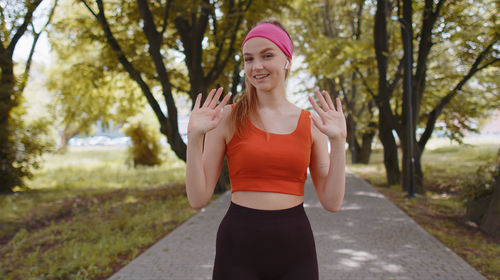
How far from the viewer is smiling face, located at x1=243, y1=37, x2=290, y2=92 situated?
2150 millimetres

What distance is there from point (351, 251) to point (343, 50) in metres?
7.99

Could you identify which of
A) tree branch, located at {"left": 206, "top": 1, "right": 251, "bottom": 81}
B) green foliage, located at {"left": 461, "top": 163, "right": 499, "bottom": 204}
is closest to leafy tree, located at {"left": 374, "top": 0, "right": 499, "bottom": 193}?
green foliage, located at {"left": 461, "top": 163, "right": 499, "bottom": 204}

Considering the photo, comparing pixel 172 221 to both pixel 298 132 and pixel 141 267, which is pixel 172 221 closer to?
pixel 141 267

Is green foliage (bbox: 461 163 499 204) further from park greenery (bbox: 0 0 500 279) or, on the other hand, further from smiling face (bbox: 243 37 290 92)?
smiling face (bbox: 243 37 290 92)

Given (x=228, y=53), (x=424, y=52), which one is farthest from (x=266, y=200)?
(x=424, y=52)

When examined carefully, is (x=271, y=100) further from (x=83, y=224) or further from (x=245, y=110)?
(x=83, y=224)

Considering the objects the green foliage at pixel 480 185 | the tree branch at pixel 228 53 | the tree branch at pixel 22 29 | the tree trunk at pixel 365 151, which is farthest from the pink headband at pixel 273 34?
the tree trunk at pixel 365 151

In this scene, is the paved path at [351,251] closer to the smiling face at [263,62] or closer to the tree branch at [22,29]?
the smiling face at [263,62]

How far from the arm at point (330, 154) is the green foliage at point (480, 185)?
23.4 feet

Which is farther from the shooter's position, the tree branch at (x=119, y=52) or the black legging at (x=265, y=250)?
the tree branch at (x=119, y=52)

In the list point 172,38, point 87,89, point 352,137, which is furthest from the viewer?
point 352,137

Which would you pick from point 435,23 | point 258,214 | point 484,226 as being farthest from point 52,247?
point 435,23

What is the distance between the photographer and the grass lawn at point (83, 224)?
234 inches

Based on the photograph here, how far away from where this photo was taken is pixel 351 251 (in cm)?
637
